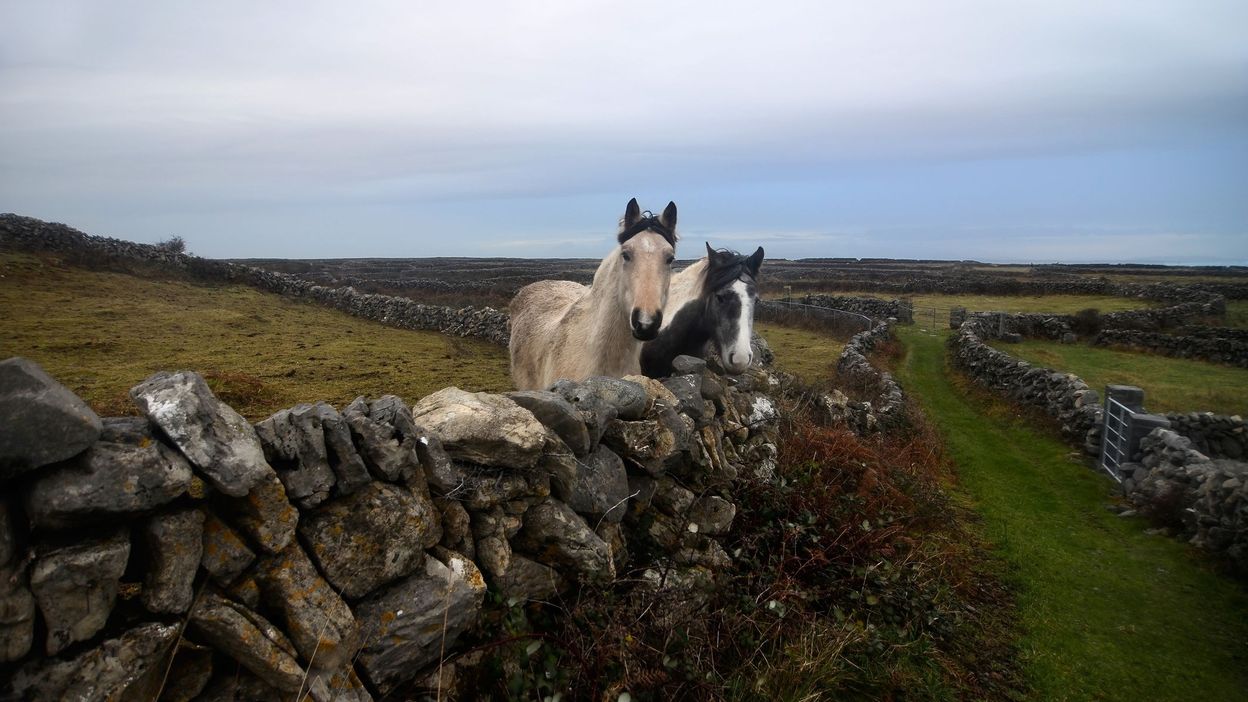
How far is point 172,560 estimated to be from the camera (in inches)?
85.4

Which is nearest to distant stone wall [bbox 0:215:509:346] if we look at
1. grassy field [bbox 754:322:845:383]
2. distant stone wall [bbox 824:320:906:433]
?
grassy field [bbox 754:322:845:383]

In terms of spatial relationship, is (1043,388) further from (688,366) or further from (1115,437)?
(688,366)

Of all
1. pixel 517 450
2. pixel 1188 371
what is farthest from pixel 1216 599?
pixel 1188 371

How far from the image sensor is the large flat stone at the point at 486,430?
338 cm

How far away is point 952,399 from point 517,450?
16.8m

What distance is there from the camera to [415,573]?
3016 millimetres

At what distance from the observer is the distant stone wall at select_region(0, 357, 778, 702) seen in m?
1.93

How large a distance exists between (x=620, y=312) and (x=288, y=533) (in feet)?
13.1

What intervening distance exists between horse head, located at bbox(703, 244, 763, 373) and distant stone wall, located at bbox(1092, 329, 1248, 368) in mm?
24626

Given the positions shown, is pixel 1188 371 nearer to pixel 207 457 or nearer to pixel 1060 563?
pixel 1060 563

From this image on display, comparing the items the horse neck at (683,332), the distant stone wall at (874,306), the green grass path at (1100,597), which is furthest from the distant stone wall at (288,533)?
the distant stone wall at (874,306)

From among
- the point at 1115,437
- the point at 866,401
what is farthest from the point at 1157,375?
the point at 866,401

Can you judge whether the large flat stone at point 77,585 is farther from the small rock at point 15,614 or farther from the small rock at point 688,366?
the small rock at point 688,366

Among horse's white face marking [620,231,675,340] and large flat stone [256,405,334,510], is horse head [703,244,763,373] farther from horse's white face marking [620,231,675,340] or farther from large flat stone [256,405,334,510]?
large flat stone [256,405,334,510]
